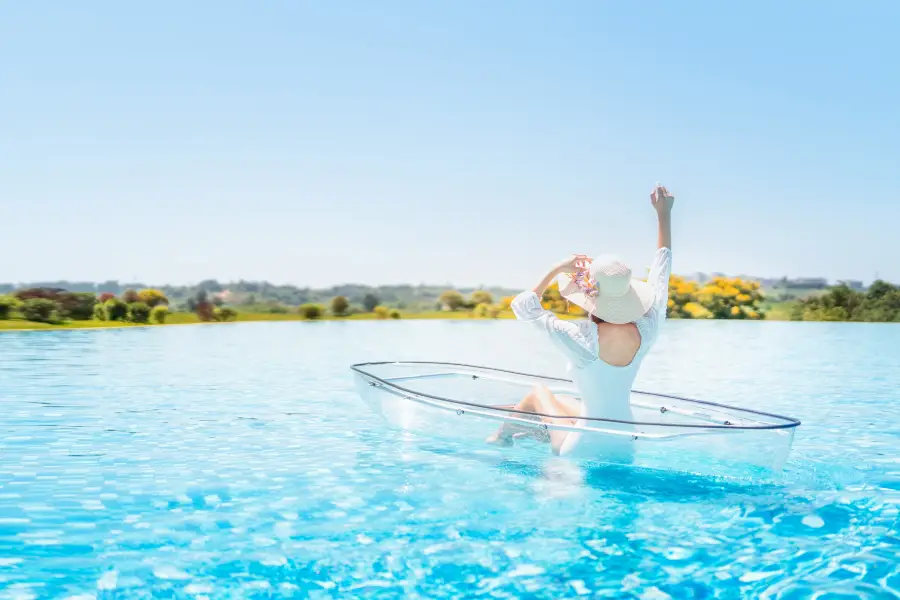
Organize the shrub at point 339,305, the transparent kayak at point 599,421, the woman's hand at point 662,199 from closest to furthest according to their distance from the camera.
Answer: the transparent kayak at point 599,421 < the woman's hand at point 662,199 < the shrub at point 339,305

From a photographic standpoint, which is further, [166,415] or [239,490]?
[166,415]

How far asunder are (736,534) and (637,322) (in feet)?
4.60

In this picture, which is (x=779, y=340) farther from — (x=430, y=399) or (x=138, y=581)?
(x=138, y=581)

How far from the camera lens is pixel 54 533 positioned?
386 cm

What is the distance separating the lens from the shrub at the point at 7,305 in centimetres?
2208

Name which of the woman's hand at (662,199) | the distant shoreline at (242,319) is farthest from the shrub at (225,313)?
the woman's hand at (662,199)

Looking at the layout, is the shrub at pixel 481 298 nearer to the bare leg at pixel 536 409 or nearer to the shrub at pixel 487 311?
the shrub at pixel 487 311

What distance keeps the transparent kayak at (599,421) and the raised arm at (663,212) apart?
1.19 metres

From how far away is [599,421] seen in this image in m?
4.68

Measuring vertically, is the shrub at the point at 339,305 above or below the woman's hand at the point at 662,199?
below

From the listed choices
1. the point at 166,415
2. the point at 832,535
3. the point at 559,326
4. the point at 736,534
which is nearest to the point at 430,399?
the point at 559,326

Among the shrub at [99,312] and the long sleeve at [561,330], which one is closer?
the long sleeve at [561,330]

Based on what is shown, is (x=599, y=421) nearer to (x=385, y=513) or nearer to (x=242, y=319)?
(x=385, y=513)

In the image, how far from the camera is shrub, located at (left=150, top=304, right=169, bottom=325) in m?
26.8
